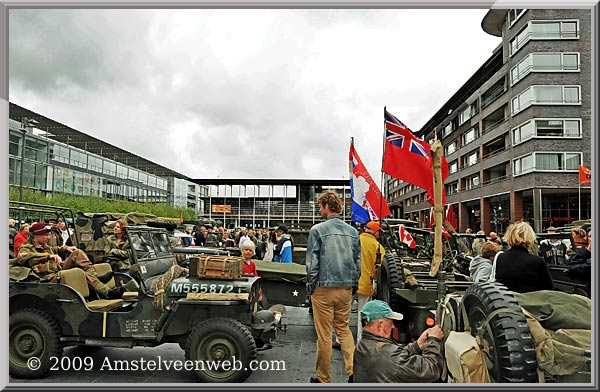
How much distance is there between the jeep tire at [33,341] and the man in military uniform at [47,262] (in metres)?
0.44

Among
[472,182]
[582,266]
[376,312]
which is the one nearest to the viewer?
[376,312]

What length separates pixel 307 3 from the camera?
4004 millimetres

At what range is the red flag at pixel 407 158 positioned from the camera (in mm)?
6137

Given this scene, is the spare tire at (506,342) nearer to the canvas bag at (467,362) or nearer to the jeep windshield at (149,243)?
the canvas bag at (467,362)

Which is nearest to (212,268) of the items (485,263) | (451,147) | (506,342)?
(506,342)

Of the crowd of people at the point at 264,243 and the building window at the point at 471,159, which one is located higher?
the building window at the point at 471,159

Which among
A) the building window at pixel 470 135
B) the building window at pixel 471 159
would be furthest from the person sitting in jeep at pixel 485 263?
the building window at pixel 470 135

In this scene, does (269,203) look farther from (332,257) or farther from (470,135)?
(332,257)

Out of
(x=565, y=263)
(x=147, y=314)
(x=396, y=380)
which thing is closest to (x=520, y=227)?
(x=396, y=380)

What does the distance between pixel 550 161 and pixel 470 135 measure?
1818 cm

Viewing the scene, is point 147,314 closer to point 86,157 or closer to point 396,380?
point 396,380

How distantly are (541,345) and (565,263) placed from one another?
4.64m

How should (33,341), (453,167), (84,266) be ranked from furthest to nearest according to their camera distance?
1. (453,167)
2. (84,266)
3. (33,341)

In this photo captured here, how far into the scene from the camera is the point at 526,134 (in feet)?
114
